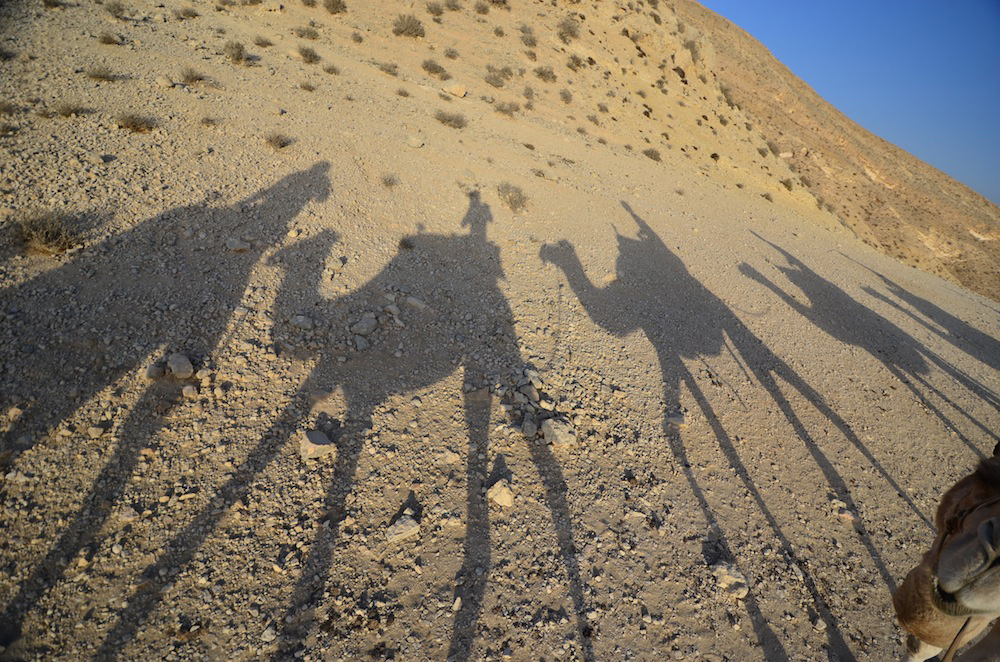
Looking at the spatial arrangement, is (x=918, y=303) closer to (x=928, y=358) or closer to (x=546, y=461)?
(x=928, y=358)

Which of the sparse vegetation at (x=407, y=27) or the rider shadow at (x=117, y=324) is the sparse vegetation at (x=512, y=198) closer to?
the rider shadow at (x=117, y=324)

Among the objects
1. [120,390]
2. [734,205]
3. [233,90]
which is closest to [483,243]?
[120,390]

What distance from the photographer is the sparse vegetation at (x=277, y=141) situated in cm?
882

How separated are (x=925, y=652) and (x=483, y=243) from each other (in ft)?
26.2

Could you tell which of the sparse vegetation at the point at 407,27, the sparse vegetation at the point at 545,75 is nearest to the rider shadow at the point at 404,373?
the sparse vegetation at the point at 407,27

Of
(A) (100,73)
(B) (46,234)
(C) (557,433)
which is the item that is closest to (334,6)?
(A) (100,73)

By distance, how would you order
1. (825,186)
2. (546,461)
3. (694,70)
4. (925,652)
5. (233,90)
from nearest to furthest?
1. (925,652)
2. (546,461)
3. (233,90)
4. (694,70)
5. (825,186)

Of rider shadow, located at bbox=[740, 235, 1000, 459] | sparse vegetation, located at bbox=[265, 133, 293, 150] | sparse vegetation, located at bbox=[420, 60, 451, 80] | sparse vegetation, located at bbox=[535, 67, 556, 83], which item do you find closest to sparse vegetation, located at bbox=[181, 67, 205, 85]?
sparse vegetation, located at bbox=[265, 133, 293, 150]

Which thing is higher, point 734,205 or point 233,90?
point 734,205

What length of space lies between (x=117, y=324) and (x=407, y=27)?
685 inches

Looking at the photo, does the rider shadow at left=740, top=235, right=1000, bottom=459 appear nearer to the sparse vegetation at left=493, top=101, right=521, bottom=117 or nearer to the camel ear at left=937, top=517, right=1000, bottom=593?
the camel ear at left=937, top=517, right=1000, bottom=593

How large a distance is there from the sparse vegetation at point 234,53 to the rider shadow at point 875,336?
50.1 ft

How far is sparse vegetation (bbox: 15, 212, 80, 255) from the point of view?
17.5 feet

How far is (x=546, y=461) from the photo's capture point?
194 inches
